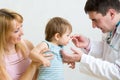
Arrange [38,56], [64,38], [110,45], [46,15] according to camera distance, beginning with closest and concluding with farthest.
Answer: [38,56]
[64,38]
[110,45]
[46,15]

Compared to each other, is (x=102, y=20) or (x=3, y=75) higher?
(x=102, y=20)

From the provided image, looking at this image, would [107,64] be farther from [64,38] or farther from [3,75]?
[3,75]

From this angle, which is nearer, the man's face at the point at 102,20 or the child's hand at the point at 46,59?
the child's hand at the point at 46,59

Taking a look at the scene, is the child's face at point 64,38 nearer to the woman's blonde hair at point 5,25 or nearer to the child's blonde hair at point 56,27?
the child's blonde hair at point 56,27

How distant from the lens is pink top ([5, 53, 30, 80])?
1.35 meters

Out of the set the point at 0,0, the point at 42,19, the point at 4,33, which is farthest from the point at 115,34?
the point at 0,0

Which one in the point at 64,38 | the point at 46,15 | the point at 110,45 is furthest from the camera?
the point at 46,15

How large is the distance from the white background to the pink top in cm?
63

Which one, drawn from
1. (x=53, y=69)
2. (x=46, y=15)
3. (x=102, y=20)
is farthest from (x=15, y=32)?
(x=46, y=15)

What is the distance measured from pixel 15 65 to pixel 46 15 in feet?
2.47

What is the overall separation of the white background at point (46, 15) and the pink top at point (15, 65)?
0.63 meters

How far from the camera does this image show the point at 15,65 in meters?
1.37

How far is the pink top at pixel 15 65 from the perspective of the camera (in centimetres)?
135

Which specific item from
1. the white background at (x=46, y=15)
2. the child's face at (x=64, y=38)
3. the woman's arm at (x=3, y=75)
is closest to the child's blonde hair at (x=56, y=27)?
the child's face at (x=64, y=38)
